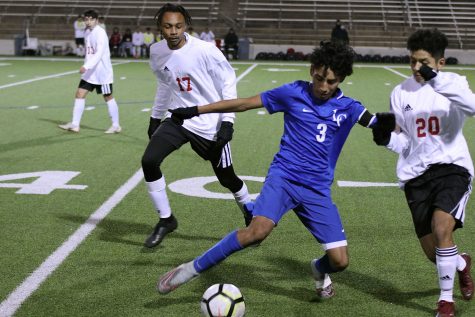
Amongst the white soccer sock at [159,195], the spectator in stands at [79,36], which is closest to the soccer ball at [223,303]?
the white soccer sock at [159,195]

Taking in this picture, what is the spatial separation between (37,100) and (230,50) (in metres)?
21.1

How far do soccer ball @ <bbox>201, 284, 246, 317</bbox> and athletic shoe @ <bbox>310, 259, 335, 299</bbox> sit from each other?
70 cm

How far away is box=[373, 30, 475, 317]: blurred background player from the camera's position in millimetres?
4594

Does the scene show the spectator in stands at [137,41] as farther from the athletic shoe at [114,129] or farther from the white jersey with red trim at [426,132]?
the white jersey with red trim at [426,132]

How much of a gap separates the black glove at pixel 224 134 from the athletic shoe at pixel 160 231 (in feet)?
2.54

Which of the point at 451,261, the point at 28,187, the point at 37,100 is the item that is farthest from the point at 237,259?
the point at 37,100

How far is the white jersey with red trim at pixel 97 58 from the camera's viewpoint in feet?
41.1

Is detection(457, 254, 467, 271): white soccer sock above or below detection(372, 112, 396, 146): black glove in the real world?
below

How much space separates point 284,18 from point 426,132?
1543 inches

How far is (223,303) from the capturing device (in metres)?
4.34

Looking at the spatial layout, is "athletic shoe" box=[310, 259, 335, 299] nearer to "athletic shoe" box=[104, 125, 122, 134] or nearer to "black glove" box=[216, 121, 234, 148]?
"black glove" box=[216, 121, 234, 148]

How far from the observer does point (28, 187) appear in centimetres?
826

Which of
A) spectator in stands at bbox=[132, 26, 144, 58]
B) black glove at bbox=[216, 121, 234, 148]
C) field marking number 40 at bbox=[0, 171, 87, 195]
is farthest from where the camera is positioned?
spectator in stands at bbox=[132, 26, 144, 58]

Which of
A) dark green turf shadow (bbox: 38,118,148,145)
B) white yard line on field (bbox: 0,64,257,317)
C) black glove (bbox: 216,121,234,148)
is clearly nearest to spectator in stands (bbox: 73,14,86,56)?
dark green turf shadow (bbox: 38,118,148,145)
